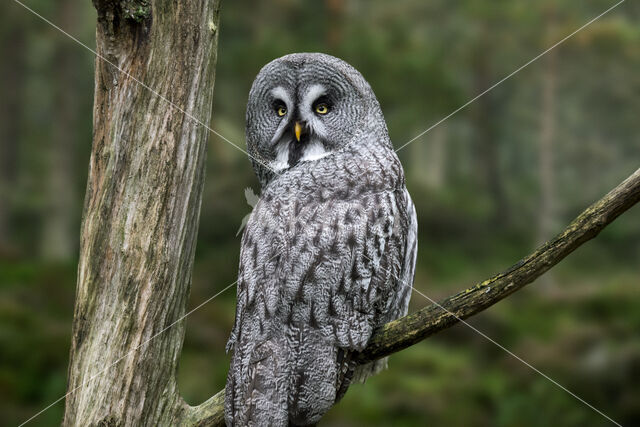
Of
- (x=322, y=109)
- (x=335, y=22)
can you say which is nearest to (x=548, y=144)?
(x=335, y=22)

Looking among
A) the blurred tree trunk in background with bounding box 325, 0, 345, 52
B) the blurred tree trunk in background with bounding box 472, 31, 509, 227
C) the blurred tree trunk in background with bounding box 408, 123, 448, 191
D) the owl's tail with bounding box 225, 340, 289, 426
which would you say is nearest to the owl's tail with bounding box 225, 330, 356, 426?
the owl's tail with bounding box 225, 340, 289, 426

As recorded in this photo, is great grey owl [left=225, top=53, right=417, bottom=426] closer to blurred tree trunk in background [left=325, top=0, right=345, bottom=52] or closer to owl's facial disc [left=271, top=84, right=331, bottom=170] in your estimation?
owl's facial disc [left=271, top=84, right=331, bottom=170]

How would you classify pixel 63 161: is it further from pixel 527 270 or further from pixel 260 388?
pixel 527 270

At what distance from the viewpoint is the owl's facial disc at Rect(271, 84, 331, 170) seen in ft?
6.27

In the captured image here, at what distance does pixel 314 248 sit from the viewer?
169 centimetres

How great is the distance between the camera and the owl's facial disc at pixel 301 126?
191 centimetres

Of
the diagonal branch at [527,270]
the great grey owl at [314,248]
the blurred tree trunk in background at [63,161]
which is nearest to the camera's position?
the diagonal branch at [527,270]

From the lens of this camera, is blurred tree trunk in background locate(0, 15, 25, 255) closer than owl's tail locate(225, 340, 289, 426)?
No

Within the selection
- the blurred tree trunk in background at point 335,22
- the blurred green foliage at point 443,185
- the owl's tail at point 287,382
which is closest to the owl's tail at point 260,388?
the owl's tail at point 287,382

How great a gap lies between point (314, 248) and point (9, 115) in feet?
20.7

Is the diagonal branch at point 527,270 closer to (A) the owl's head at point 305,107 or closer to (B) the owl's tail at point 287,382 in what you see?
(B) the owl's tail at point 287,382

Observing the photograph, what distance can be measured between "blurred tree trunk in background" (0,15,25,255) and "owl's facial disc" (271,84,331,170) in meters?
5.40

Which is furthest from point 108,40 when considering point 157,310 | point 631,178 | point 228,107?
point 228,107

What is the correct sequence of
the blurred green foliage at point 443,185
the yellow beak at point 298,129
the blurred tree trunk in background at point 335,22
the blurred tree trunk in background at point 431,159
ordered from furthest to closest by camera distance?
the blurred tree trunk in background at point 431,159, the blurred tree trunk in background at point 335,22, the blurred green foliage at point 443,185, the yellow beak at point 298,129
